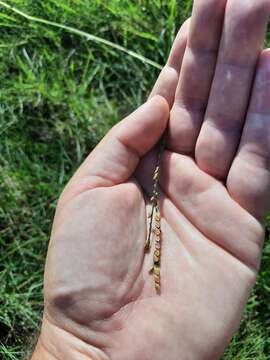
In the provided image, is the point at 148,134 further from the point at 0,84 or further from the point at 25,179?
the point at 0,84

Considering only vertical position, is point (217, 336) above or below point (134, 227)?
below

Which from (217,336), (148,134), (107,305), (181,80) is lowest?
(217,336)

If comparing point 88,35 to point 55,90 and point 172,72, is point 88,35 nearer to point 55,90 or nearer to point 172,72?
point 55,90

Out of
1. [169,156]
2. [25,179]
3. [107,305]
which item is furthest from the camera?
[25,179]

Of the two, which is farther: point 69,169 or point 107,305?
point 69,169

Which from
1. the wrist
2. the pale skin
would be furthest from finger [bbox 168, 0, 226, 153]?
the wrist

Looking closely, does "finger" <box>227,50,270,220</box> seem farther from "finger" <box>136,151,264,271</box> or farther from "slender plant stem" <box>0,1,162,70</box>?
"slender plant stem" <box>0,1,162,70</box>

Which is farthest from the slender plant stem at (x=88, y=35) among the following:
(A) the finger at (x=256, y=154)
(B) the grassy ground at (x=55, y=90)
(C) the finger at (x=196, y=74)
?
(A) the finger at (x=256, y=154)

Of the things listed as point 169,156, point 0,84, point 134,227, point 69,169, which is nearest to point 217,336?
point 134,227
